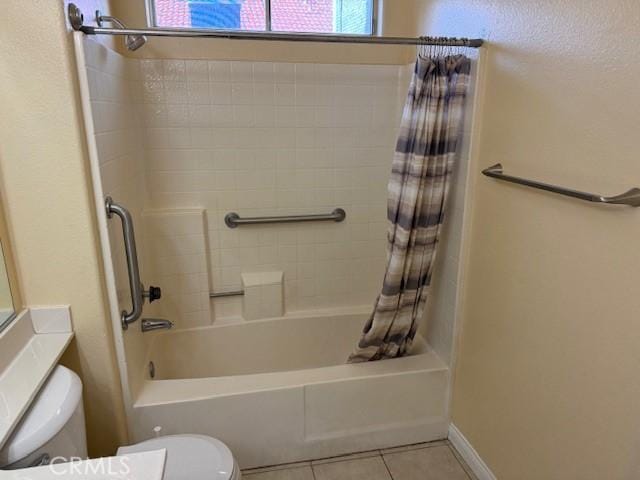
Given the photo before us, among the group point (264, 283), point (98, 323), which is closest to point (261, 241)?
point (264, 283)

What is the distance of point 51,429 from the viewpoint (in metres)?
1.16

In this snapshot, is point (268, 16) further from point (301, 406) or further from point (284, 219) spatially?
point (301, 406)

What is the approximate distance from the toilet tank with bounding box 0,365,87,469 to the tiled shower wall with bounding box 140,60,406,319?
114 centimetres

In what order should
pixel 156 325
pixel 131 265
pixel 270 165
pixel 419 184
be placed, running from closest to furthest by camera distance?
pixel 131 265 → pixel 419 184 → pixel 156 325 → pixel 270 165

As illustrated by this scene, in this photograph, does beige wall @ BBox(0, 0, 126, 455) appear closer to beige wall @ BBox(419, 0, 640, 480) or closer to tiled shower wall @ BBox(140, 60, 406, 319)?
tiled shower wall @ BBox(140, 60, 406, 319)

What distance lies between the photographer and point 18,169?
1.40m

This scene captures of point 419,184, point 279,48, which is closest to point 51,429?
point 419,184

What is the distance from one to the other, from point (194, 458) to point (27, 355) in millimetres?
603

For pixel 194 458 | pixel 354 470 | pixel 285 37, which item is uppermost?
pixel 285 37

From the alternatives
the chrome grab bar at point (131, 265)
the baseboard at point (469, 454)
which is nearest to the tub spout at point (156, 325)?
the chrome grab bar at point (131, 265)

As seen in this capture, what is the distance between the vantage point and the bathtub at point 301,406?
1824 mm

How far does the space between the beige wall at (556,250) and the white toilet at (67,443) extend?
102 cm

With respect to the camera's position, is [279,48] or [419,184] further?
[279,48]

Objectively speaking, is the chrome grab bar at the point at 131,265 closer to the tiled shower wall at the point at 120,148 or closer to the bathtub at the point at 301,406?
the tiled shower wall at the point at 120,148
